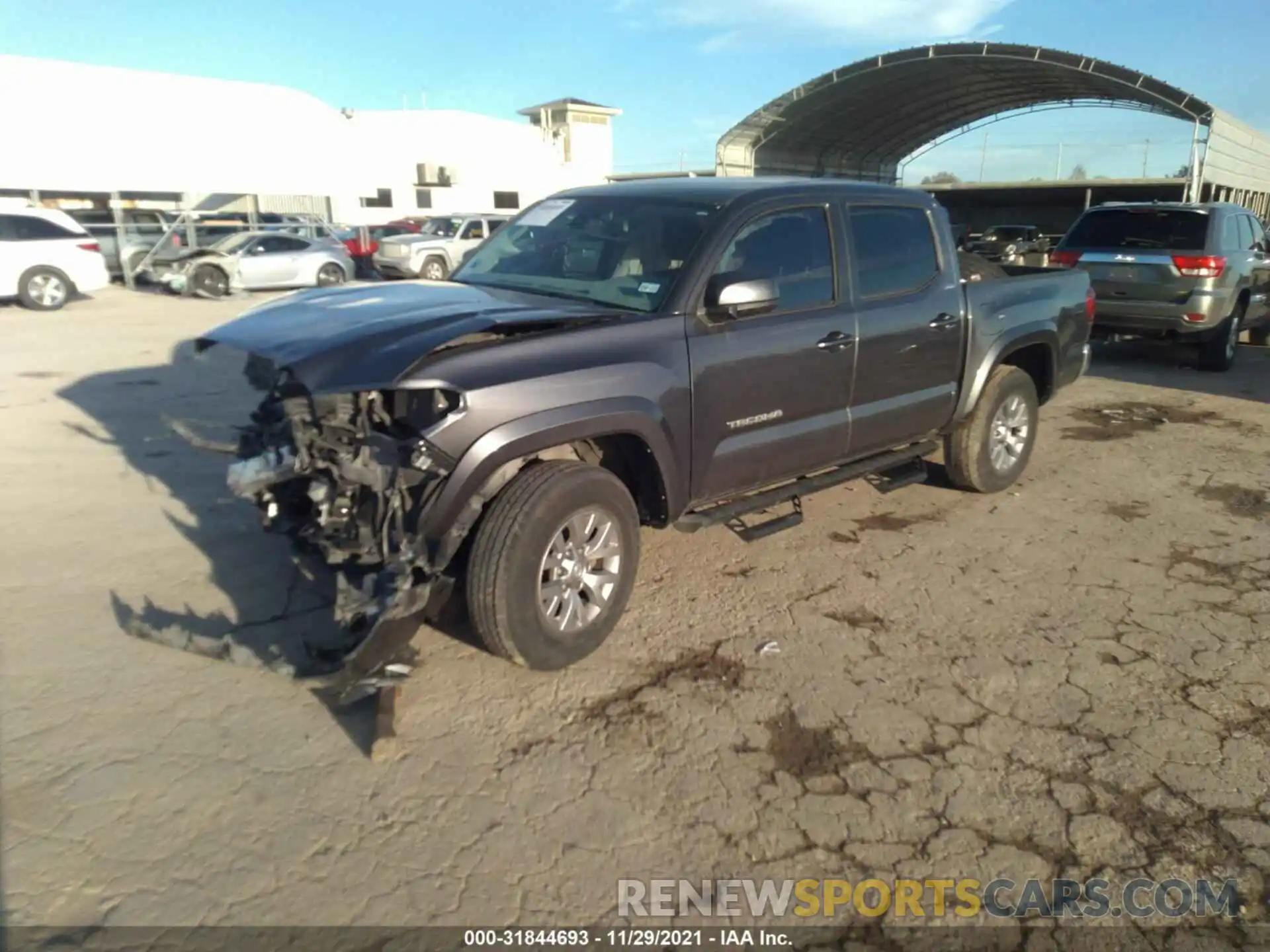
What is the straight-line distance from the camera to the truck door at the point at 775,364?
13.2ft

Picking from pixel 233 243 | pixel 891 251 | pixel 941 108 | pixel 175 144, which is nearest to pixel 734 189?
pixel 891 251

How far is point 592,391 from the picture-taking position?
3.55 meters

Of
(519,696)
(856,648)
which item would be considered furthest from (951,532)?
(519,696)

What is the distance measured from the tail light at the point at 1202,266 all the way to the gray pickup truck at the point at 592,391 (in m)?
5.52

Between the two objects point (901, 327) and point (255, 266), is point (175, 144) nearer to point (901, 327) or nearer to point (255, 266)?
point (255, 266)

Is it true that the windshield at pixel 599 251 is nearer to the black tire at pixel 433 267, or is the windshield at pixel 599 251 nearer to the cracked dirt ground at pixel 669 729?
the cracked dirt ground at pixel 669 729

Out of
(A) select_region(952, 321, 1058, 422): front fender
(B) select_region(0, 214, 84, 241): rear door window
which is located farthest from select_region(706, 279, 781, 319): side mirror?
(B) select_region(0, 214, 84, 241): rear door window

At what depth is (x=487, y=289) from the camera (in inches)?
175

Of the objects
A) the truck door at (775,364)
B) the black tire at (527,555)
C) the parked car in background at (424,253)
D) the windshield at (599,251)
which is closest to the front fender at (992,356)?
the truck door at (775,364)

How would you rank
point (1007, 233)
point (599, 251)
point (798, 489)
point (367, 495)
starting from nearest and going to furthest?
point (367, 495), point (599, 251), point (798, 489), point (1007, 233)

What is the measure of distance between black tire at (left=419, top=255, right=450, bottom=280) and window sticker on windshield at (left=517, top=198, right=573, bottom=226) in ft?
51.1

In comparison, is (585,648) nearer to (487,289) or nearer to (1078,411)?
(487,289)

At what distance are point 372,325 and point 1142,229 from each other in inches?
388

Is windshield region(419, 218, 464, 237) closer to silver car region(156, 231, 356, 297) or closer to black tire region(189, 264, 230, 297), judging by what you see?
silver car region(156, 231, 356, 297)
